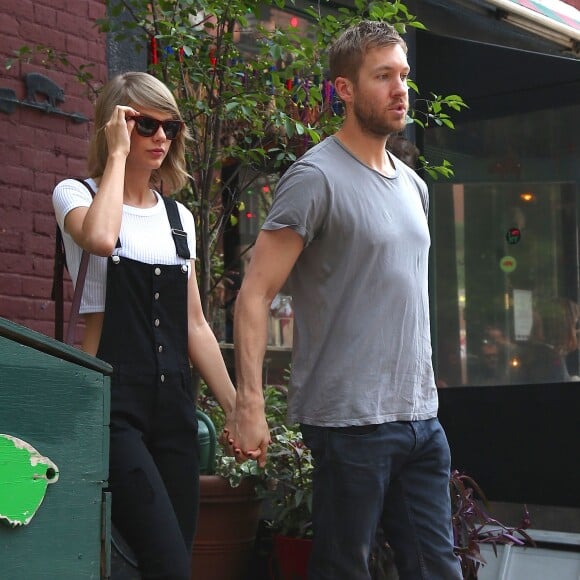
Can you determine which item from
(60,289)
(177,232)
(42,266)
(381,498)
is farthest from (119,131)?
(42,266)

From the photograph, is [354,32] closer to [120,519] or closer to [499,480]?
[120,519]

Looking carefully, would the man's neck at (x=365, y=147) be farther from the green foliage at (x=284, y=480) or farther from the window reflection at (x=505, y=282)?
the window reflection at (x=505, y=282)

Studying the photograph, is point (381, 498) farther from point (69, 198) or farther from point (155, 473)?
point (69, 198)

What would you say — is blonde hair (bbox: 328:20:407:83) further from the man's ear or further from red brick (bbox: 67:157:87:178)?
red brick (bbox: 67:157:87:178)

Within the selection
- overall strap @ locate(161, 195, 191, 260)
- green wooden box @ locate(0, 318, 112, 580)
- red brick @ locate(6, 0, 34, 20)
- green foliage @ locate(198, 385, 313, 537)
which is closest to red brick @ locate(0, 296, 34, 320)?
green foliage @ locate(198, 385, 313, 537)

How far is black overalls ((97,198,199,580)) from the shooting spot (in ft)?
9.85

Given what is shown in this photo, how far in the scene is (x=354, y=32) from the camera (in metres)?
3.36

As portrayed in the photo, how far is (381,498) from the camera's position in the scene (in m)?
3.13

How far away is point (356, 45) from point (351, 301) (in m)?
0.73

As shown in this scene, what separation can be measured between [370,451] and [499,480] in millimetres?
3999

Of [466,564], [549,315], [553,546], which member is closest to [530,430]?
[549,315]

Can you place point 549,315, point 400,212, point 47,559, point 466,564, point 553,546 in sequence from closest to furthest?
point 47,559
point 400,212
point 466,564
point 553,546
point 549,315

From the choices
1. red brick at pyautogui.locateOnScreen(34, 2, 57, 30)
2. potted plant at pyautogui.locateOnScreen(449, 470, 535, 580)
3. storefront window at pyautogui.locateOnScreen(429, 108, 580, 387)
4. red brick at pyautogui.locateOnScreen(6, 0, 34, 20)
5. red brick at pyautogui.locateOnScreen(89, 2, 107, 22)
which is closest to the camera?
potted plant at pyautogui.locateOnScreen(449, 470, 535, 580)

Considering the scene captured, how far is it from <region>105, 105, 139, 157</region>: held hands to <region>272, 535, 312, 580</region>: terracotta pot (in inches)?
85.1
